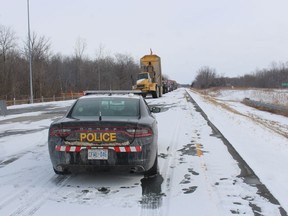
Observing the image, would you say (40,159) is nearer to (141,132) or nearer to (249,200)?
(141,132)

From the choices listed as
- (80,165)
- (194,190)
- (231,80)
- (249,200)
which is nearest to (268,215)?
(249,200)

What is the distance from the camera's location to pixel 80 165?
219 inches

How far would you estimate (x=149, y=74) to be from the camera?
130 feet

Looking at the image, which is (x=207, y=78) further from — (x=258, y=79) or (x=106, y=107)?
(x=106, y=107)

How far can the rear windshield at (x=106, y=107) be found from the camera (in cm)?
639

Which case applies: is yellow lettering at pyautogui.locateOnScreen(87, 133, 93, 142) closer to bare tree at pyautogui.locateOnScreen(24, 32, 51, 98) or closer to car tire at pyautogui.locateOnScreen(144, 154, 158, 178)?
car tire at pyautogui.locateOnScreen(144, 154, 158, 178)

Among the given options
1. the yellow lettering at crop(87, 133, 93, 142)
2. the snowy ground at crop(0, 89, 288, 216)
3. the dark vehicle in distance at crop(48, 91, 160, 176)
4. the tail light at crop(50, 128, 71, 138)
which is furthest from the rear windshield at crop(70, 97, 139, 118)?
the snowy ground at crop(0, 89, 288, 216)

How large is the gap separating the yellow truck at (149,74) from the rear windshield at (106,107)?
3153 centimetres

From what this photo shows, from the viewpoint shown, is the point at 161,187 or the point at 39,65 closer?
the point at 161,187

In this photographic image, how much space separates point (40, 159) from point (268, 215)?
5161 mm

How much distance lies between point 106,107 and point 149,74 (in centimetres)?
3322

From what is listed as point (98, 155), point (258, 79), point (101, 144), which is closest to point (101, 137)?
point (101, 144)


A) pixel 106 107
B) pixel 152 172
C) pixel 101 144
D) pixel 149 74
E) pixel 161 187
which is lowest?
pixel 161 187

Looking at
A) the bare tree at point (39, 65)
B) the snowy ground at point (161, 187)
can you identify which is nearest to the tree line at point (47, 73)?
the bare tree at point (39, 65)
